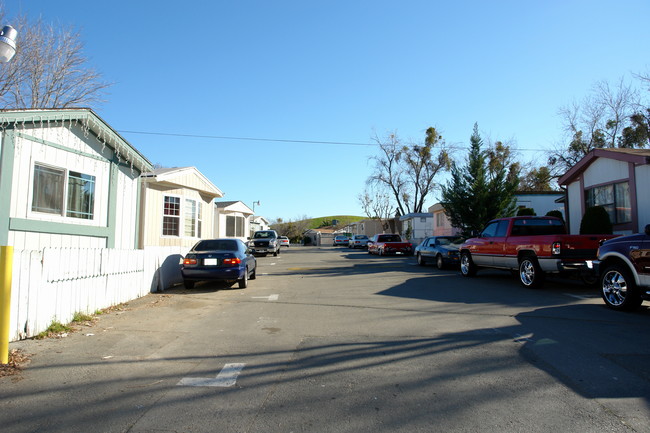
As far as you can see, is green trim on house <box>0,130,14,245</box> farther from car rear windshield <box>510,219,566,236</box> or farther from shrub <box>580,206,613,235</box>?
shrub <box>580,206,613,235</box>

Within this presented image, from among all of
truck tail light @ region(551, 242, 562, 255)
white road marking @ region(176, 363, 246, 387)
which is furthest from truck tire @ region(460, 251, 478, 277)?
white road marking @ region(176, 363, 246, 387)

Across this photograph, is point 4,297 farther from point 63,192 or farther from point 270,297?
point 270,297

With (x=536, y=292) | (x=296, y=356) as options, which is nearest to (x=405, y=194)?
(x=536, y=292)

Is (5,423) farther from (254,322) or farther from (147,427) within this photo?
(254,322)

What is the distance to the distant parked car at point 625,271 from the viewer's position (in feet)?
24.2

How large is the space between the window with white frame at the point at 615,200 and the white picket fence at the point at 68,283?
1516 cm

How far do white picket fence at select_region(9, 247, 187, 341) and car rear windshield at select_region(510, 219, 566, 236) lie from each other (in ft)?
33.1

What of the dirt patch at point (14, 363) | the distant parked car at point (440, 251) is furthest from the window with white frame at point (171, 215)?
the dirt patch at point (14, 363)

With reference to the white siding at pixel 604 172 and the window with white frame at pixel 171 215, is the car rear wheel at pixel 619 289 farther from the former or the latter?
the window with white frame at pixel 171 215

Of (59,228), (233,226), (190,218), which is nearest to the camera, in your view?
(59,228)

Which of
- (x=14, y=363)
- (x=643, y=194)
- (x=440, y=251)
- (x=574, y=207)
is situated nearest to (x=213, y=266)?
(x=14, y=363)

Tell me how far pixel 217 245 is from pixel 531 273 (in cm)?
863

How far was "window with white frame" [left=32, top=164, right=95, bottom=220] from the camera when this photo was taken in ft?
29.8

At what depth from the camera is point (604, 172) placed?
1539cm
